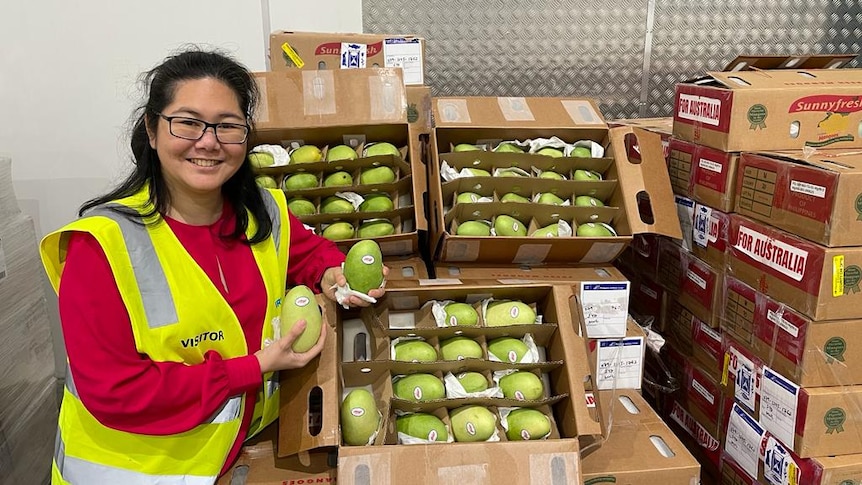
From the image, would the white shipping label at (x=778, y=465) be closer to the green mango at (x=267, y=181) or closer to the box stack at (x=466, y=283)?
the box stack at (x=466, y=283)

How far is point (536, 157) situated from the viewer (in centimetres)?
212

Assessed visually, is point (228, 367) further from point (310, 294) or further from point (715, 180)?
point (715, 180)

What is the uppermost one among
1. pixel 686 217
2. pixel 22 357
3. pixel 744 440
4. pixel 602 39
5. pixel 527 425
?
pixel 602 39

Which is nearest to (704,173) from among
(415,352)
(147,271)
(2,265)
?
(415,352)

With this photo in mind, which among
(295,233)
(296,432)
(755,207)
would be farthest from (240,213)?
(755,207)

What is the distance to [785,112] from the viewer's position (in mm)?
1919

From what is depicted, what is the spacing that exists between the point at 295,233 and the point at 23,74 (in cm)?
206

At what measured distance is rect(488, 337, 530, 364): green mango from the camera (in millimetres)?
1588

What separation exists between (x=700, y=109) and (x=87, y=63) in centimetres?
268

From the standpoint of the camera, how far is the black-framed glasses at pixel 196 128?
1.28 metres

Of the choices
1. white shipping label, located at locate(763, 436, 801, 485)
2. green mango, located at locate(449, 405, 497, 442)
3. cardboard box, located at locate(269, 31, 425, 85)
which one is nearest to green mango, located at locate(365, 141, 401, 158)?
cardboard box, located at locate(269, 31, 425, 85)

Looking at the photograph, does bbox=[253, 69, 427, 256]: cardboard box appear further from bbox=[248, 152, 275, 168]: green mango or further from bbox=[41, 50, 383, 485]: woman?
Answer: bbox=[41, 50, 383, 485]: woman

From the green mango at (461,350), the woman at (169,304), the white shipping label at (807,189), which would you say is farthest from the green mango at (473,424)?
the white shipping label at (807,189)

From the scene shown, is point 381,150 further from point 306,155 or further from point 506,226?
point 506,226
